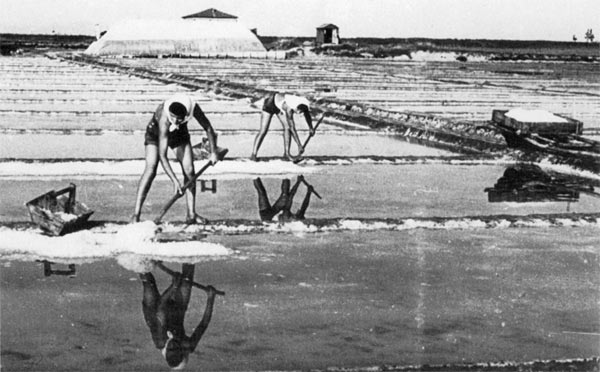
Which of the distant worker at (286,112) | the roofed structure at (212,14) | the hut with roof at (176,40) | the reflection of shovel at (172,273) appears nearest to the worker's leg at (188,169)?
the reflection of shovel at (172,273)

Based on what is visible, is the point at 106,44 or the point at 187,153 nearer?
the point at 187,153

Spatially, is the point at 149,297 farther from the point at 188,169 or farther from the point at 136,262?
the point at 188,169

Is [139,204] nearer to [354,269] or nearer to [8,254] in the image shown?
[8,254]

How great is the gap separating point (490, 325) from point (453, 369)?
26.4 inches

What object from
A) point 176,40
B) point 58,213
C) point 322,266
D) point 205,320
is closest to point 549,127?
point 322,266

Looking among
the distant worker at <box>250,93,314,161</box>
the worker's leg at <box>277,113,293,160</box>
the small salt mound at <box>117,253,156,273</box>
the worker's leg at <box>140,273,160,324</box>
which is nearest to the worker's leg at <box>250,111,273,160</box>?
the distant worker at <box>250,93,314,161</box>

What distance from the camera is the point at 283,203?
24.3ft

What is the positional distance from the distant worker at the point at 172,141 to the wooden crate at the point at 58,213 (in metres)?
0.39

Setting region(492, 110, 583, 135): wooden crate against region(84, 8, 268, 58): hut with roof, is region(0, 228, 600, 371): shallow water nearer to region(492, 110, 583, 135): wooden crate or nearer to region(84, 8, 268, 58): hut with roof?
region(492, 110, 583, 135): wooden crate

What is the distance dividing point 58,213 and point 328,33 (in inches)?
3127

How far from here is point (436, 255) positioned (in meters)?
5.71

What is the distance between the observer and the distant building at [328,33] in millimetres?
83444

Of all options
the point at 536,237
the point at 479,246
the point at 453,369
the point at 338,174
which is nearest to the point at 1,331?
the point at 453,369

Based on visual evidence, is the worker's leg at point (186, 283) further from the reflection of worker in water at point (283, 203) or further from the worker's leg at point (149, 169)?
the reflection of worker in water at point (283, 203)
